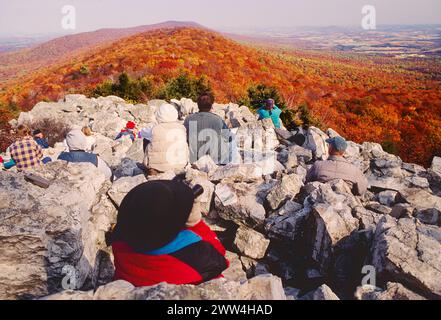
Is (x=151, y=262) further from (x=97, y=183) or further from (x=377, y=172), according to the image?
(x=377, y=172)

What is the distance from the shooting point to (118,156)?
6.10 m

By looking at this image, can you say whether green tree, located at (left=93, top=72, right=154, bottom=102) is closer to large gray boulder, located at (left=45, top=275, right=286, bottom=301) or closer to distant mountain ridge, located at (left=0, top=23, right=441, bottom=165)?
distant mountain ridge, located at (left=0, top=23, right=441, bottom=165)

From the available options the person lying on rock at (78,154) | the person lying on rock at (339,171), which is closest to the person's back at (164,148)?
the person lying on rock at (78,154)

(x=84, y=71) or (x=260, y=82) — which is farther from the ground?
(x=84, y=71)

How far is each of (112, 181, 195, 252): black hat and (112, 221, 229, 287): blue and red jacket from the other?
0.23ft

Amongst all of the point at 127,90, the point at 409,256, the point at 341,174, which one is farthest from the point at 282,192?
the point at 127,90

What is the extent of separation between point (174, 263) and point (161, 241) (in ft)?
0.62

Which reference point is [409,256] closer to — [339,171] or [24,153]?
[339,171]

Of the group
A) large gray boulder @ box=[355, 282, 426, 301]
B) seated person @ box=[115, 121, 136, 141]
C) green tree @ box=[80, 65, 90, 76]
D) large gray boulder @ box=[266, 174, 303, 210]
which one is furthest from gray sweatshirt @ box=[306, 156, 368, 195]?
green tree @ box=[80, 65, 90, 76]

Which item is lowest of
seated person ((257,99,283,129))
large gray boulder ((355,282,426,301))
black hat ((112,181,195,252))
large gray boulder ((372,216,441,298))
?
large gray boulder ((355,282,426,301))

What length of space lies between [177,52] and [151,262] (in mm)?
26599

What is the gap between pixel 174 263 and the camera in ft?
6.31

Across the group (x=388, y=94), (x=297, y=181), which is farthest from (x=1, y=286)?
(x=388, y=94)

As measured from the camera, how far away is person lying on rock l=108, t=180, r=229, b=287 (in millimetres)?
1758
